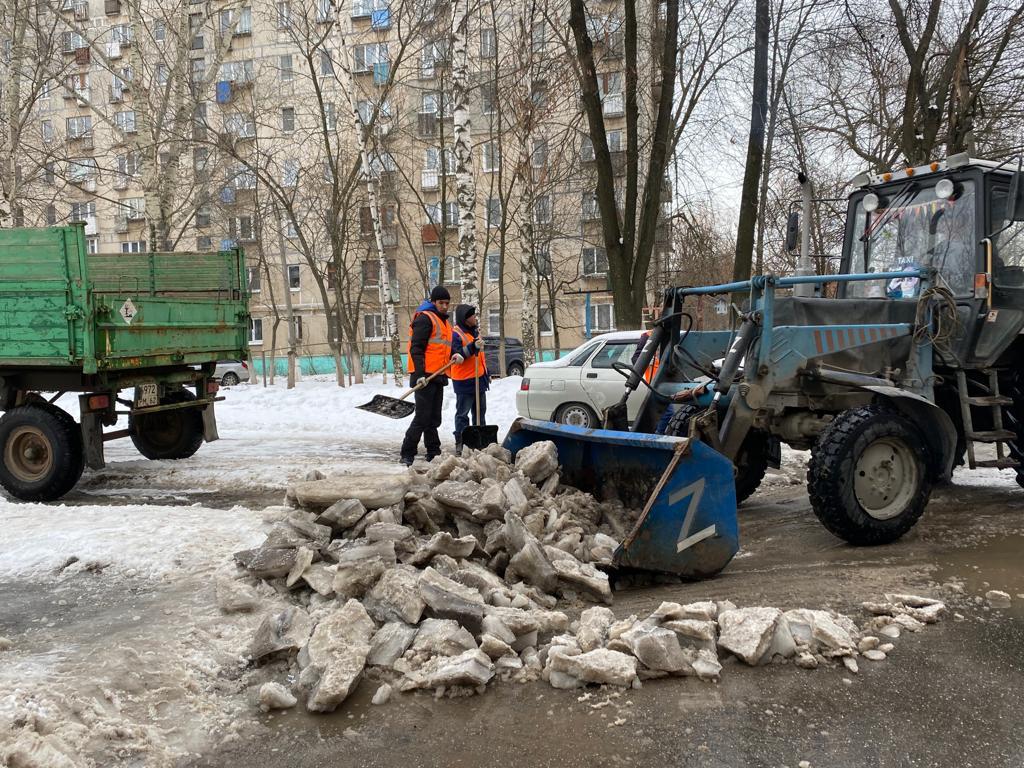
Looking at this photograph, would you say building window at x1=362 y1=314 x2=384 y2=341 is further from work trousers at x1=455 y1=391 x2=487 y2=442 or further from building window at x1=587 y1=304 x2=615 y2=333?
work trousers at x1=455 y1=391 x2=487 y2=442

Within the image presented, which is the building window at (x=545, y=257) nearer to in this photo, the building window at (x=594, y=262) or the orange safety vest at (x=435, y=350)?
the building window at (x=594, y=262)

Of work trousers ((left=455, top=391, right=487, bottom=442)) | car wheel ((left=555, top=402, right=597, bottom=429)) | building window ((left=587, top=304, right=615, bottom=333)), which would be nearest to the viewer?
work trousers ((left=455, top=391, right=487, bottom=442))

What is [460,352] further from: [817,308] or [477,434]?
[817,308]

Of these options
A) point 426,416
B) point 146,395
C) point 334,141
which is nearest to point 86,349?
point 146,395

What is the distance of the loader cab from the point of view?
A: 640 centimetres

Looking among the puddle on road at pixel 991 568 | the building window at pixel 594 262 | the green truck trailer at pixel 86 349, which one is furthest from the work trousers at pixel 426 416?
the building window at pixel 594 262

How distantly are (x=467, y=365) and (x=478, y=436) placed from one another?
1439 millimetres

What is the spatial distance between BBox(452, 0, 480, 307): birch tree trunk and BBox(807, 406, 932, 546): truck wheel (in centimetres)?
895

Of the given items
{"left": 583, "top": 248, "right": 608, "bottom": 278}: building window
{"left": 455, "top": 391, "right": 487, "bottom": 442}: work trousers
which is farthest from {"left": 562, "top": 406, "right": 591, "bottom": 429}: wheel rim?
{"left": 583, "top": 248, "right": 608, "bottom": 278}: building window

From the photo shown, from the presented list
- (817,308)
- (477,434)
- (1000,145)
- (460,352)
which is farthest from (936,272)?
(1000,145)

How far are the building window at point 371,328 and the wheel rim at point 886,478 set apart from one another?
34.9 meters

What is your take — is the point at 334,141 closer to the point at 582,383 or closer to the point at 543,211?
the point at 543,211

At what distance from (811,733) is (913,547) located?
9.58 feet

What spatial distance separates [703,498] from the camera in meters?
4.78
